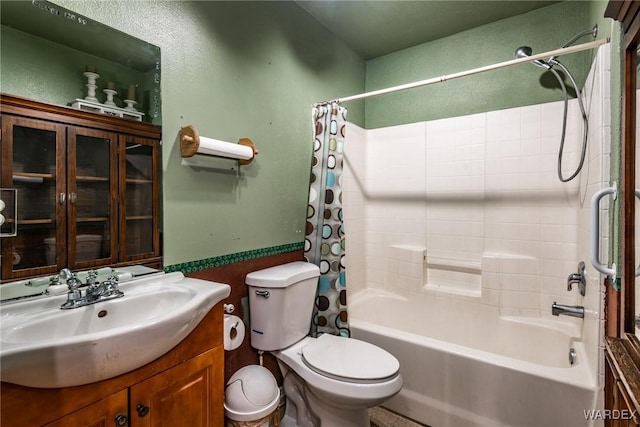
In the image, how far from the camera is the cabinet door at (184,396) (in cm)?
90

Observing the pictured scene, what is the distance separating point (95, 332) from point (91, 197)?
533 mm

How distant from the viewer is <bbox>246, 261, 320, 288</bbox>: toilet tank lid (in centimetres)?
155

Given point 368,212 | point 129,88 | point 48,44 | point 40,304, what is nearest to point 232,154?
point 129,88

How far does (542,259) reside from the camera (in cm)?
204

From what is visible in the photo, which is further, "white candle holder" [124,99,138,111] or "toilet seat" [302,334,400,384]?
"toilet seat" [302,334,400,384]

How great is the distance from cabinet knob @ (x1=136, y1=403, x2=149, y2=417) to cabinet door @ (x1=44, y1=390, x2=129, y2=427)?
0.10 ft

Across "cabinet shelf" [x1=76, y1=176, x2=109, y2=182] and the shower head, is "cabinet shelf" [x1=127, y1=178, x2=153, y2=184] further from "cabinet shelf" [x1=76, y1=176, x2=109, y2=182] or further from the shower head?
the shower head

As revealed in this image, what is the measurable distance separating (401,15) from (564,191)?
5.15 feet

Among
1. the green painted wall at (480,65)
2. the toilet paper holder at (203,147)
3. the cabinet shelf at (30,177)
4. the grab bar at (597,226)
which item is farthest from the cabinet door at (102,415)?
the green painted wall at (480,65)

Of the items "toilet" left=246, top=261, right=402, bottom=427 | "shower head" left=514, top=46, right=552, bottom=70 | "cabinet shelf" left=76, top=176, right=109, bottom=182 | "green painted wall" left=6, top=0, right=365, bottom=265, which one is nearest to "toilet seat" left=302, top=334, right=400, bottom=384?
"toilet" left=246, top=261, right=402, bottom=427

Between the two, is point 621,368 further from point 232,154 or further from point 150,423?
point 232,154

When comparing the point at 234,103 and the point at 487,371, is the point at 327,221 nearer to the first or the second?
the point at 234,103

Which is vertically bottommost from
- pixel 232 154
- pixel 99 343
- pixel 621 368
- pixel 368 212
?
pixel 621 368

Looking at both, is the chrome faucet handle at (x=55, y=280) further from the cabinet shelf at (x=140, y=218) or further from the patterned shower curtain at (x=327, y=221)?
the patterned shower curtain at (x=327, y=221)
